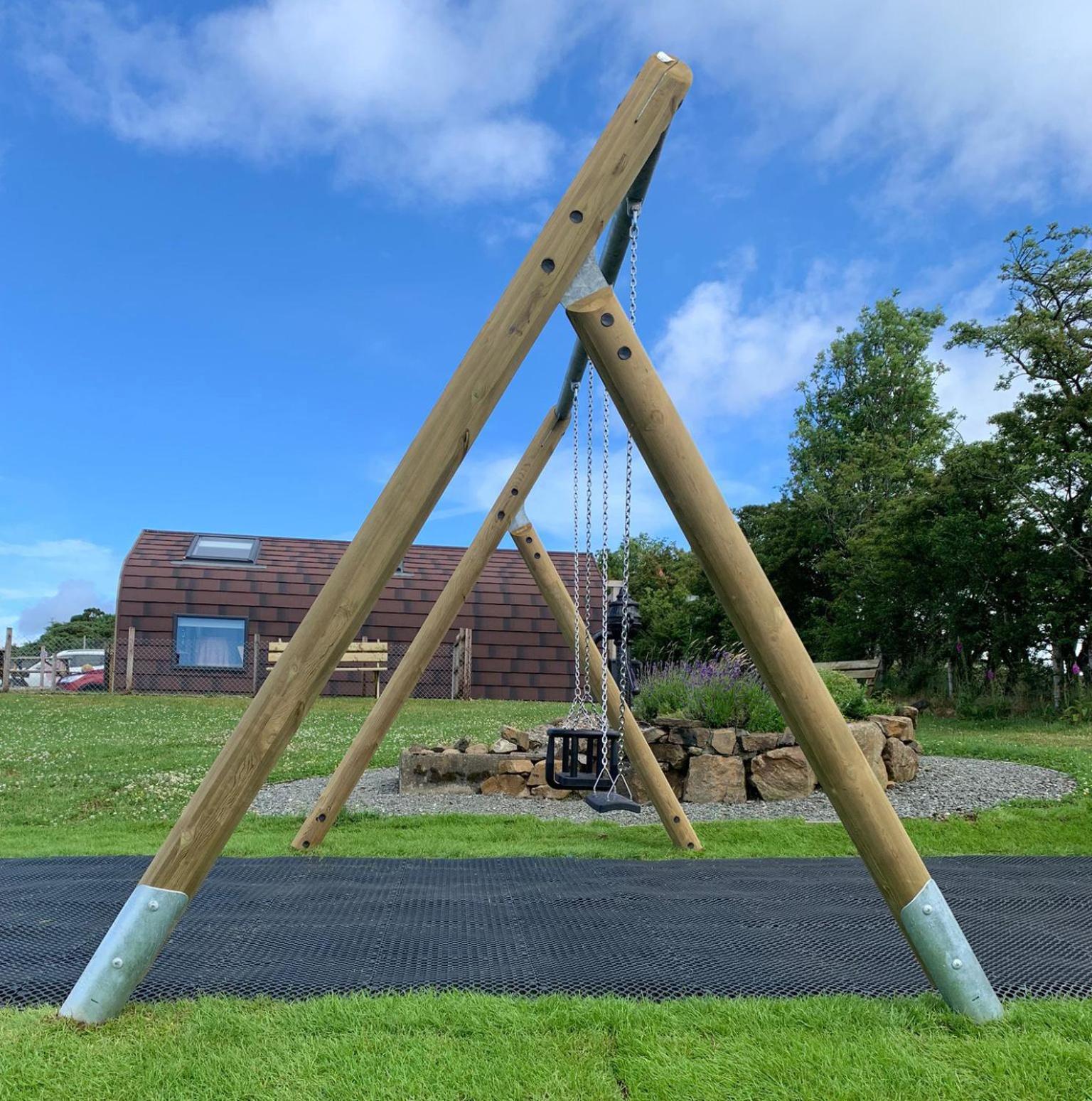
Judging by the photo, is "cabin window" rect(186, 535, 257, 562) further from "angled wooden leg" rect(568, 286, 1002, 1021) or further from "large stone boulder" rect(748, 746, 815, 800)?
"angled wooden leg" rect(568, 286, 1002, 1021)

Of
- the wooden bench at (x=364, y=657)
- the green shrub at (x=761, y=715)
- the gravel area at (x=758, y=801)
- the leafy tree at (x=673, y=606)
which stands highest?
the leafy tree at (x=673, y=606)

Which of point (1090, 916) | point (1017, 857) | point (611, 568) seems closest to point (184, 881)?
point (1090, 916)

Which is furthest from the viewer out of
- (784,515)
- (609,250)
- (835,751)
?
(784,515)

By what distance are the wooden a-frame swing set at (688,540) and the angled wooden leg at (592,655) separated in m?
2.41

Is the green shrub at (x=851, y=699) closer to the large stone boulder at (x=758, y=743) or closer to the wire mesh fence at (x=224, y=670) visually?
the large stone boulder at (x=758, y=743)

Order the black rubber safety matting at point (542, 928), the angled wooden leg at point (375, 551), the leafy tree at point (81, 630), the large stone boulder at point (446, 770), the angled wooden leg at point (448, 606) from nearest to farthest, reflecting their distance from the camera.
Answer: the angled wooden leg at point (375, 551) → the black rubber safety matting at point (542, 928) → the angled wooden leg at point (448, 606) → the large stone boulder at point (446, 770) → the leafy tree at point (81, 630)

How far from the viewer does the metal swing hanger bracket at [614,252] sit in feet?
9.29

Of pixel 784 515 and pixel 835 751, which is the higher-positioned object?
pixel 784 515

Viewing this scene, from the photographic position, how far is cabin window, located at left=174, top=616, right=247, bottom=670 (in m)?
21.8

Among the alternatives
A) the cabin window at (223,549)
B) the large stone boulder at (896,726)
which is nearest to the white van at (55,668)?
the cabin window at (223,549)

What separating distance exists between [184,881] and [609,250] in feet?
8.97

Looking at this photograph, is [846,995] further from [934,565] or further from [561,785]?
[934,565]

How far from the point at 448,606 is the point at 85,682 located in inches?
829

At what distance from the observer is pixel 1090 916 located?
3.98 m
